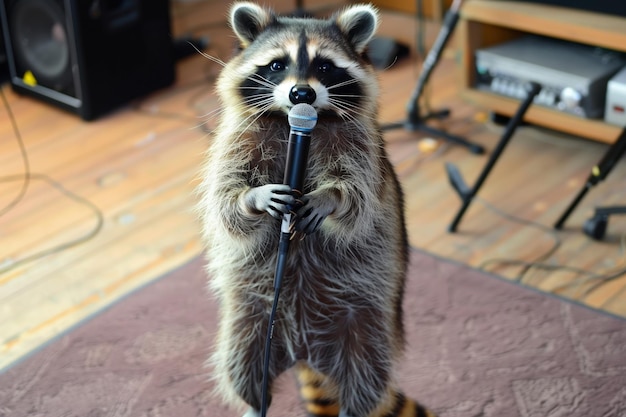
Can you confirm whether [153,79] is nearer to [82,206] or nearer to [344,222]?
[82,206]

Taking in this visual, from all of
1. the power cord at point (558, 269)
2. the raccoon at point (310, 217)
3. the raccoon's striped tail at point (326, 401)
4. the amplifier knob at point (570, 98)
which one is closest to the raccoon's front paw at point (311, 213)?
the raccoon at point (310, 217)

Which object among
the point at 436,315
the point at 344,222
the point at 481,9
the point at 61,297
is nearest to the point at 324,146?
the point at 344,222

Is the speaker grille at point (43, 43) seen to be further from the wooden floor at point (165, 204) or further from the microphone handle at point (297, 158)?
the microphone handle at point (297, 158)

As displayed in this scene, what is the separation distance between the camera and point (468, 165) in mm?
2641

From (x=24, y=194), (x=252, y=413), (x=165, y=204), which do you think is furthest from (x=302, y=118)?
(x=24, y=194)

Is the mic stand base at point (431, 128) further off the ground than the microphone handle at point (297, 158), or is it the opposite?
the microphone handle at point (297, 158)

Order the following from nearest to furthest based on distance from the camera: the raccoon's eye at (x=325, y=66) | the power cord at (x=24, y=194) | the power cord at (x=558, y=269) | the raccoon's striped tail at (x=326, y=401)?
the raccoon's eye at (x=325, y=66) → the raccoon's striped tail at (x=326, y=401) → the power cord at (x=558, y=269) → the power cord at (x=24, y=194)

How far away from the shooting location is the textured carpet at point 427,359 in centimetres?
167

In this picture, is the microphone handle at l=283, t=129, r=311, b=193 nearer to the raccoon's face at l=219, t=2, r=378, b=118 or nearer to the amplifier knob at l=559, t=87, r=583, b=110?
the raccoon's face at l=219, t=2, r=378, b=118

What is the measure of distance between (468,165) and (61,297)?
4.41 ft

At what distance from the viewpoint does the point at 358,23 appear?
1288 mm

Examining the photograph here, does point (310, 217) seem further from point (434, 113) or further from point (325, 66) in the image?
point (434, 113)

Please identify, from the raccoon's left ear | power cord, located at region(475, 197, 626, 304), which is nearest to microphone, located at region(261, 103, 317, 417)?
the raccoon's left ear

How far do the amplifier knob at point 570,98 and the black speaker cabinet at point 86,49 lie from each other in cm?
152
